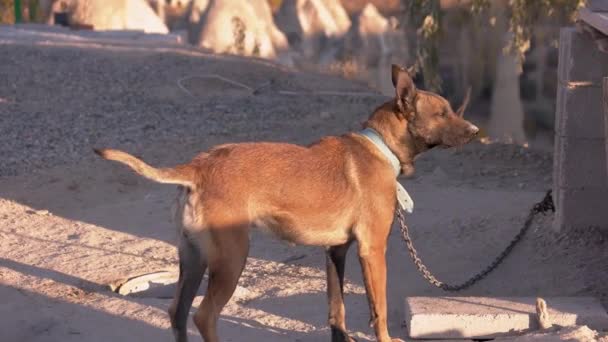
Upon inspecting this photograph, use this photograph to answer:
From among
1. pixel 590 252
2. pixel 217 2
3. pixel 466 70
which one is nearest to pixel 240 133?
pixel 590 252

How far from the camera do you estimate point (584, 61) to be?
24.7ft

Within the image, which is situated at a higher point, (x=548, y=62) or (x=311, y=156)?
(x=311, y=156)

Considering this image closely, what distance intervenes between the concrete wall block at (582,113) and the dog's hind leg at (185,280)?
3086mm

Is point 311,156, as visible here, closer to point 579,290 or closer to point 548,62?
point 579,290

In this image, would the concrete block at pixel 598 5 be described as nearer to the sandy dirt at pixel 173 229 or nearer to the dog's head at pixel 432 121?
the sandy dirt at pixel 173 229

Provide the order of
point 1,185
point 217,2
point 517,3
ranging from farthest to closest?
point 217,2 < point 517,3 < point 1,185

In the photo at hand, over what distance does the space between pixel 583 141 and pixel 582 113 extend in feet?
0.65

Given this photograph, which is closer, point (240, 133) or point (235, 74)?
point (240, 133)

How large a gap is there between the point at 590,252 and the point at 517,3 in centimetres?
491

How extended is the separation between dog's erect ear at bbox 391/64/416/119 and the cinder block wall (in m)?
1.96

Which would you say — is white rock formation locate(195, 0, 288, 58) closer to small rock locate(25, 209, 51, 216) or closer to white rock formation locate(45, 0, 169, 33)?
white rock formation locate(45, 0, 169, 33)

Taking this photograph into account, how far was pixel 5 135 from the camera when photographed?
42.5 ft

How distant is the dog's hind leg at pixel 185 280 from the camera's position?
5715 mm

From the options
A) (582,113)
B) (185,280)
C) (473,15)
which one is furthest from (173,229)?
(473,15)
